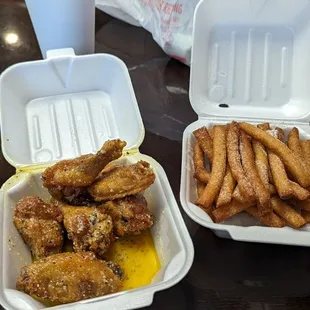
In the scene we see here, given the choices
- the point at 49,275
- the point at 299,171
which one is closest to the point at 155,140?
the point at 299,171

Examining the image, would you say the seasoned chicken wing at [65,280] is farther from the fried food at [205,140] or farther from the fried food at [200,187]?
the fried food at [205,140]

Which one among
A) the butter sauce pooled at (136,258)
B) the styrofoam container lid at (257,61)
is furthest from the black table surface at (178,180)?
the styrofoam container lid at (257,61)

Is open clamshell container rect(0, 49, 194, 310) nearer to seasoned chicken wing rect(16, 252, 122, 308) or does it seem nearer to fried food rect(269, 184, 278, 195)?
seasoned chicken wing rect(16, 252, 122, 308)

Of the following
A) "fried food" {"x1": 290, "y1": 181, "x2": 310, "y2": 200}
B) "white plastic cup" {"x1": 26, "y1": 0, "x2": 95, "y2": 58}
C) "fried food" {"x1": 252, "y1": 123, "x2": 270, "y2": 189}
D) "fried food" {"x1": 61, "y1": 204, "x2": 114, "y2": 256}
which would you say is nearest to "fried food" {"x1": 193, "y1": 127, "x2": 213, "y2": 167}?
"fried food" {"x1": 252, "y1": 123, "x2": 270, "y2": 189}

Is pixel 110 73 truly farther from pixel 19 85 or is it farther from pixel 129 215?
pixel 129 215

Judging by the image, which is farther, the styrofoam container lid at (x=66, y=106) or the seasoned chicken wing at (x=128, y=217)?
the styrofoam container lid at (x=66, y=106)
